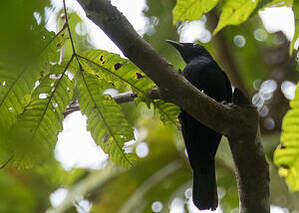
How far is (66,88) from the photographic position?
2.03m

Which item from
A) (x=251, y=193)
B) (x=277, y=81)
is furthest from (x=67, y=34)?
(x=277, y=81)

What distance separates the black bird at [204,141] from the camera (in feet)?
10.1

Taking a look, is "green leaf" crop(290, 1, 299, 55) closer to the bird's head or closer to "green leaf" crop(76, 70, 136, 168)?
"green leaf" crop(76, 70, 136, 168)

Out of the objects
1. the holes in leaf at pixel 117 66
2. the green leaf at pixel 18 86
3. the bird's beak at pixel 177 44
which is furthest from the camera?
the bird's beak at pixel 177 44

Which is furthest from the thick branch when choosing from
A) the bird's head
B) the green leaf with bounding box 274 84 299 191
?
the bird's head

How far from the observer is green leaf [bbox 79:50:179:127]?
2.07 meters

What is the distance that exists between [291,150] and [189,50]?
121 inches

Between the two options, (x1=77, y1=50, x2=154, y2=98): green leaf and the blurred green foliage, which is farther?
the blurred green foliage

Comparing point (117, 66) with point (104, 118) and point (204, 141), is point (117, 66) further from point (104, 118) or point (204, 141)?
point (204, 141)

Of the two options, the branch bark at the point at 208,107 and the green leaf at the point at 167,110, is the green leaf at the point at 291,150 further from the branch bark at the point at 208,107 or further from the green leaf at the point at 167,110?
the green leaf at the point at 167,110

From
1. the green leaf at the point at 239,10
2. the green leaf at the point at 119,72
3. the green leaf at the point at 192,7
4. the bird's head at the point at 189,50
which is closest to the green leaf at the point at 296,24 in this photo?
the green leaf at the point at 239,10

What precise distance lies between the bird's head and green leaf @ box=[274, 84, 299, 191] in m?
2.92

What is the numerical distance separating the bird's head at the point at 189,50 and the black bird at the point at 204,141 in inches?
20.4

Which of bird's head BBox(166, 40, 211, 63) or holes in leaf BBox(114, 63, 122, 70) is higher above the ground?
holes in leaf BBox(114, 63, 122, 70)
